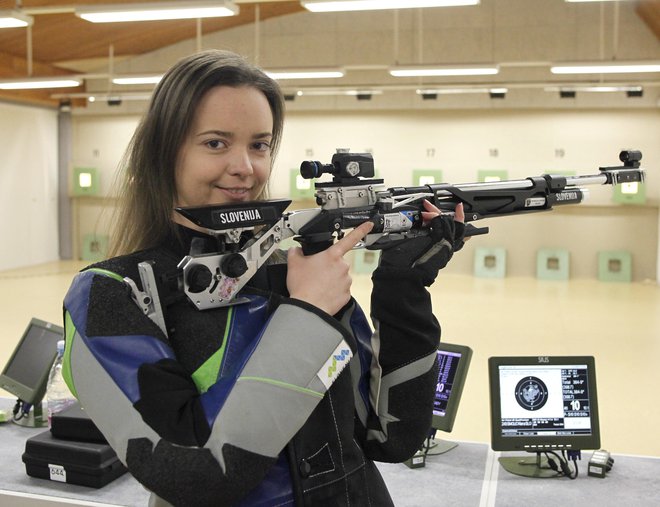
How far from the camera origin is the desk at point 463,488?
2412 millimetres

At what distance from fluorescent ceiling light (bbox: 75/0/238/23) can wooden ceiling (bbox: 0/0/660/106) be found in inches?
169

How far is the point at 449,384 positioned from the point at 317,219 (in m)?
1.61

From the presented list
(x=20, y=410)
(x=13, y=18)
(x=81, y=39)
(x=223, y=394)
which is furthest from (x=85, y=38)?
(x=223, y=394)

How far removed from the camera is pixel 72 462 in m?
2.51

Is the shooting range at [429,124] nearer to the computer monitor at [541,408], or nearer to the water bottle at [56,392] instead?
the water bottle at [56,392]

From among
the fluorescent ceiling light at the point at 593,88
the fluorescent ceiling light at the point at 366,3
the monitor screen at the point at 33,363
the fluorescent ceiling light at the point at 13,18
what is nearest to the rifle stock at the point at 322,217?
the monitor screen at the point at 33,363

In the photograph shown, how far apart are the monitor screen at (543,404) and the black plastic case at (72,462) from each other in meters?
1.37

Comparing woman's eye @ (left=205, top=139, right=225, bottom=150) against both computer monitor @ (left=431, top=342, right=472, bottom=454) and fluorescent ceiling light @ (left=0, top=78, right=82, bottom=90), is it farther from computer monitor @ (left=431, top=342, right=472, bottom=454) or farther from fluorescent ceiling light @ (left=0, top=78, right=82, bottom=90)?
fluorescent ceiling light @ (left=0, top=78, right=82, bottom=90)

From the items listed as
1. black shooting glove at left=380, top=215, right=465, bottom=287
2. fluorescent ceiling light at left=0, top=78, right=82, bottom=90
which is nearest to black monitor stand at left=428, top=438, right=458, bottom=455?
black shooting glove at left=380, top=215, right=465, bottom=287

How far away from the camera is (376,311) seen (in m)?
1.41

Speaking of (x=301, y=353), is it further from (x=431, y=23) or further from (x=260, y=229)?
(x=431, y=23)

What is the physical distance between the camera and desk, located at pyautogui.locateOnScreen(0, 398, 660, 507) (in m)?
2.41

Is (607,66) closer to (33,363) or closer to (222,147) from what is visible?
(33,363)

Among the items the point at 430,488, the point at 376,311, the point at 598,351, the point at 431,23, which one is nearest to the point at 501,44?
the point at 431,23
